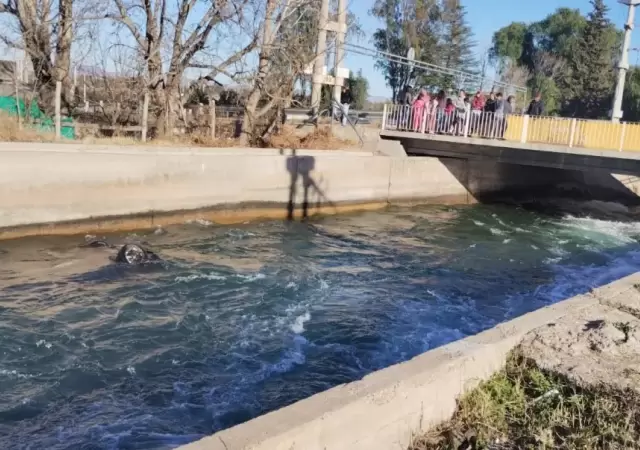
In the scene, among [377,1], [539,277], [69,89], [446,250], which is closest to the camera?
[539,277]

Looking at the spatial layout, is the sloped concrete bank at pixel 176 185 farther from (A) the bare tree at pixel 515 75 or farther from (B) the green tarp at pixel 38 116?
(A) the bare tree at pixel 515 75

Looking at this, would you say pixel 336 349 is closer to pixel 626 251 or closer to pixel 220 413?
pixel 220 413

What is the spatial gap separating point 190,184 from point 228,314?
7.40 metres

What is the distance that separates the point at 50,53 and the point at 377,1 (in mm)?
40572

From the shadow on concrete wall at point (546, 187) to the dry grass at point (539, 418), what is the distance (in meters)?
18.7

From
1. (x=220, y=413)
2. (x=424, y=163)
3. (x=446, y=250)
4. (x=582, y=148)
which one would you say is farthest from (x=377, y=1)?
(x=220, y=413)

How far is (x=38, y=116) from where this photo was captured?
62.8ft

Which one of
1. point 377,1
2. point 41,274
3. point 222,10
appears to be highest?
point 377,1

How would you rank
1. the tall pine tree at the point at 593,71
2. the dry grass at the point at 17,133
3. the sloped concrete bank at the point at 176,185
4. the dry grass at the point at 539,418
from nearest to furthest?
the dry grass at the point at 539,418 → the sloped concrete bank at the point at 176,185 → the dry grass at the point at 17,133 → the tall pine tree at the point at 593,71

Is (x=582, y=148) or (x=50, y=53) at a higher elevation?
(x=50, y=53)

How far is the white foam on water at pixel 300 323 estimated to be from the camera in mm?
8828

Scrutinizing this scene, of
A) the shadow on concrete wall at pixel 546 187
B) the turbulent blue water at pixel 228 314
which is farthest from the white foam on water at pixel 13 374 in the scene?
the shadow on concrete wall at pixel 546 187

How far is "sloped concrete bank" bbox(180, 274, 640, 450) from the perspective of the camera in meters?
3.76

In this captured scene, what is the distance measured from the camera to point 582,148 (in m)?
18.7
